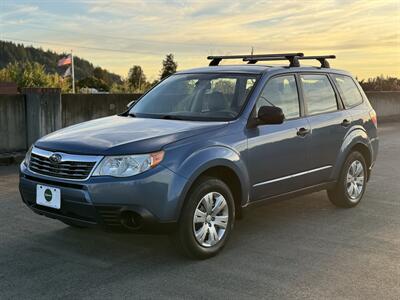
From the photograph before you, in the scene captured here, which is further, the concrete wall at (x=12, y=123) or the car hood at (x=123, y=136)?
the concrete wall at (x=12, y=123)

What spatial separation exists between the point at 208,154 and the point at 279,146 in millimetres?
1035

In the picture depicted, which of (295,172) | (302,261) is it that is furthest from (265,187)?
(302,261)

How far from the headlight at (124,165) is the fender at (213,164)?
270 mm

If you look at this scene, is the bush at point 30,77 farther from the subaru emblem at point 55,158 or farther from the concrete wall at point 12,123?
the subaru emblem at point 55,158

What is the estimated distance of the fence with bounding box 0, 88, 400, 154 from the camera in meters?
10.2

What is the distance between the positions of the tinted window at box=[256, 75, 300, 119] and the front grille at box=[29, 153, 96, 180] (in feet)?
6.27

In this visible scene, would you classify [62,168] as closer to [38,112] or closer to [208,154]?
[208,154]

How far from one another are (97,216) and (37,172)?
792 millimetres

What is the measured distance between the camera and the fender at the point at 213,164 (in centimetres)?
445

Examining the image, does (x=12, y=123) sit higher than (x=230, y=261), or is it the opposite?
(x=12, y=123)

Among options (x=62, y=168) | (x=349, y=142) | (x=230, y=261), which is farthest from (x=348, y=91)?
(x=62, y=168)

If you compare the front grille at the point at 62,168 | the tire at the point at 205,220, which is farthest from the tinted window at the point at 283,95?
the front grille at the point at 62,168

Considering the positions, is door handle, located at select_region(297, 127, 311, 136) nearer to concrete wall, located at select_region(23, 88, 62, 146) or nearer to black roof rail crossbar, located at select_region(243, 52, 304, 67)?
black roof rail crossbar, located at select_region(243, 52, 304, 67)

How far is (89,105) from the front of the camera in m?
11.6
